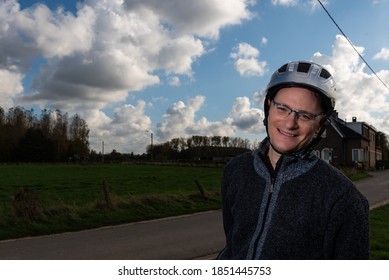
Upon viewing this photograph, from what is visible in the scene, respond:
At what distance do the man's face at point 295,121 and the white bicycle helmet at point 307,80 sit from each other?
0.04m

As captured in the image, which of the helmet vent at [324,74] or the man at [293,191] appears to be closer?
the man at [293,191]

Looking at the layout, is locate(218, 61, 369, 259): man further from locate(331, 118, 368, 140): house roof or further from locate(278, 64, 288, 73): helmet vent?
locate(331, 118, 368, 140): house roof

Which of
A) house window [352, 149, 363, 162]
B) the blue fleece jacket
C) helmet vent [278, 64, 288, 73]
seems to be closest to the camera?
the blue fleece jacket

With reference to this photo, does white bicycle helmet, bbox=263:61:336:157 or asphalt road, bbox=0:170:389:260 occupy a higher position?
white bicycle helmet, bbox=263:61:336:157

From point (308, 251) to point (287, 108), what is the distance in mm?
724

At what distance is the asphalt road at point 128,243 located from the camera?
9.11 metres

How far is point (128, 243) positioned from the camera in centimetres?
1035

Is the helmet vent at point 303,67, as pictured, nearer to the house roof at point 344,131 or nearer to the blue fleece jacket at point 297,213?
the blue fleece jacket at point 297,213

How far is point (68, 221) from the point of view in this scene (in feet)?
43.5

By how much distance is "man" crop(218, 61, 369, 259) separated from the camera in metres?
1.94

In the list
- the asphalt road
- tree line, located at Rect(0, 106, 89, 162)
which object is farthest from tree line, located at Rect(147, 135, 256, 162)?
the asphalt road

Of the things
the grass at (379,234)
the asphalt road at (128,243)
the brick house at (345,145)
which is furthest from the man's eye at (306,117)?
the brick house at (345,145)

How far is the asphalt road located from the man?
6.82 metres
